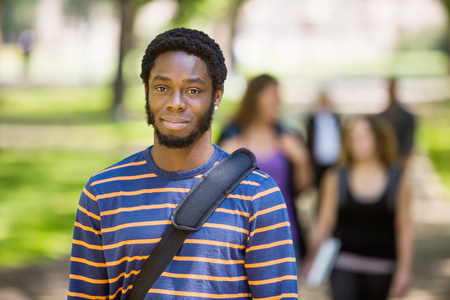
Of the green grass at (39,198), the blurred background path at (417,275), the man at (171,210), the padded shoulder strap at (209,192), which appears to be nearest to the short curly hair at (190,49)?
the man at (171,210)

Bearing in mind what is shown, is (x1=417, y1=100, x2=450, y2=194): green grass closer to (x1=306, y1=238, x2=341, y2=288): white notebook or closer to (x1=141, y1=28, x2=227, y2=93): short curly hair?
(x1=306, y1=238, x2=341, y2=288): white notebook

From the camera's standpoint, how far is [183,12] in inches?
886

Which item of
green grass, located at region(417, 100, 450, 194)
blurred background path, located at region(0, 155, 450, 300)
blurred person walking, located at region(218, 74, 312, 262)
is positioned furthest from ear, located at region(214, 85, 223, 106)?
green grass, located at region(417, 100, 450, 194)

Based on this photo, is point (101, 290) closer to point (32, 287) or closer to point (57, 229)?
point (32, 287)

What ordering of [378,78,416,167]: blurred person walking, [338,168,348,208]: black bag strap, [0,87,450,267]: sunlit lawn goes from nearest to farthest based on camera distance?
[338,168,348,208]: black bag strap, [0,87,450,267]: sunlit lawn, [378,78,416,167]: blurred person walking

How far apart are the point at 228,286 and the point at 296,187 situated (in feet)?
11.4

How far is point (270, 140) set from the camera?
5.96 metres

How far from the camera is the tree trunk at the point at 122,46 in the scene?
74.5 ft

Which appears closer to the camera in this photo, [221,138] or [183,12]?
[221,138]

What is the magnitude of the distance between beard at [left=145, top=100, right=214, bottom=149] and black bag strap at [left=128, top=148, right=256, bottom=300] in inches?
4.7

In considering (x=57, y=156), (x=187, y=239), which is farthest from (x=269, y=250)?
(x=57, y=156)

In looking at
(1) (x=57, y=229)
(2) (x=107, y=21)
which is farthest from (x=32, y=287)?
(2) (x=107, y=21)

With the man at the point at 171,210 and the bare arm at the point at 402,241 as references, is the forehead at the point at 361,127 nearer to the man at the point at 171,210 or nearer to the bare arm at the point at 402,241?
the bare arm at the point at 402,241

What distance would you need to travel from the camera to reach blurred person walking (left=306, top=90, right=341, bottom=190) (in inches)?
345
